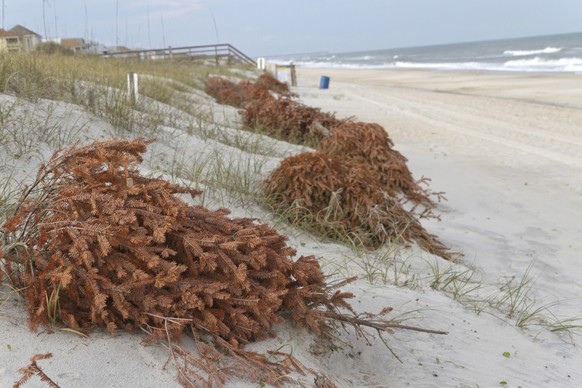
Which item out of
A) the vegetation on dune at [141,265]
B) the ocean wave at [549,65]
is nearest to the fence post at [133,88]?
the vegetation on dune at [141,265]

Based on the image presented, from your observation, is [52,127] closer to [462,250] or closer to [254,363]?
[254,363]

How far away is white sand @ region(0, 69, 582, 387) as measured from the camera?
204cm

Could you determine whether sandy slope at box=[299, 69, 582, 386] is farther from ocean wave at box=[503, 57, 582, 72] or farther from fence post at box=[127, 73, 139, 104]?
ocean wave at box=[503, 57, 582, 72]

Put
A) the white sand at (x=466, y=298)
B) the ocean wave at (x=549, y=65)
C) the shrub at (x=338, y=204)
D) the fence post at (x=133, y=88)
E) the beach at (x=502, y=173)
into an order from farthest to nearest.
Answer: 1. the ocean wave at (x=549, y=65)
2. the fence post at (x=133, y=88)
3. the beach at (x=502, y=173)
4. the shrub at (x=338, y=204)
5. the white sand at (x=466, y=298)

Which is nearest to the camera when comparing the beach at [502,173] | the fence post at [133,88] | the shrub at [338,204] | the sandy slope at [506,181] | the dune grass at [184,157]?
the dune grass at [184,157]

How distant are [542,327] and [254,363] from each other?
1.99 meters

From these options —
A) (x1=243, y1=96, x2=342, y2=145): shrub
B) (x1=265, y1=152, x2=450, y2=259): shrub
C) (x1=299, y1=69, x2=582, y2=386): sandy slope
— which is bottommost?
(x1=299, y1=69, x2=582, y2=386): sandy slope

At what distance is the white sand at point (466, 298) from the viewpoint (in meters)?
2.04

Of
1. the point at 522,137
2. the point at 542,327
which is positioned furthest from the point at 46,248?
the point at 522,137

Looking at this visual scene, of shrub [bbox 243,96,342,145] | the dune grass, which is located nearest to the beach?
the dune grass

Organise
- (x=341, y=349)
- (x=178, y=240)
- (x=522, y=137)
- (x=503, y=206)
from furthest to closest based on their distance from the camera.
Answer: (x=522, y=137)
(x=503, y=206)
(x=341, y=349)
(x=178, y=240)

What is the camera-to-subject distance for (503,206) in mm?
6406

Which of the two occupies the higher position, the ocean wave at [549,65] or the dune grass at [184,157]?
the ocean wave at [549,65]

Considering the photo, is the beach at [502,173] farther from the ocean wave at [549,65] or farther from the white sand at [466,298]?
the ocean wave at [549,65]
